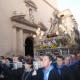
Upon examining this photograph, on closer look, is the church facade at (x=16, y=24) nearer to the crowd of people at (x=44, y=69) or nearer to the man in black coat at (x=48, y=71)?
the crowd of people at (x=44, y=69)

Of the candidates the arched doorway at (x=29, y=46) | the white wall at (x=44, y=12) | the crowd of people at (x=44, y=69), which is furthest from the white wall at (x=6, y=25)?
the crowd of people at (x=44, y=69)

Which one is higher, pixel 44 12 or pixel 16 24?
pixel 44 12

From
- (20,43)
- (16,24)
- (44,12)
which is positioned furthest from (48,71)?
(44,12)

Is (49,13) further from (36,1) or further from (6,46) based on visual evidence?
(6,46)

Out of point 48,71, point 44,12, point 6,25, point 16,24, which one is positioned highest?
point 44,12

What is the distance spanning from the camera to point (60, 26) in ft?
→ 46.3

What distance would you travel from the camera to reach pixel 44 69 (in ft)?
18.7

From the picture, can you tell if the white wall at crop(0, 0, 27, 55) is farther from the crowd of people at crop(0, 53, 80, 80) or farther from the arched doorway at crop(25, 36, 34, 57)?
the crowd of people at crop(0, 53, 80, 80)

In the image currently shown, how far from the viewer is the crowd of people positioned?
18.1ft

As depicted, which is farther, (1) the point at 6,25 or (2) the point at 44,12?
(2) the point at 44,12

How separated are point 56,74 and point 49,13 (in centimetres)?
2280

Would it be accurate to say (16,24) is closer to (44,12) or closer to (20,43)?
(20,43)

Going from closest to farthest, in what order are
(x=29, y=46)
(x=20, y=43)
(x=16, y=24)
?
(x=16, y=24) → (x=20, y=43) → (x=29, y=46)

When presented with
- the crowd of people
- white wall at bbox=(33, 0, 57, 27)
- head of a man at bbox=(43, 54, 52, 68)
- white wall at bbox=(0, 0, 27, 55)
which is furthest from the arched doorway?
head of a man at bbox=(43, 54, 52, 68)
